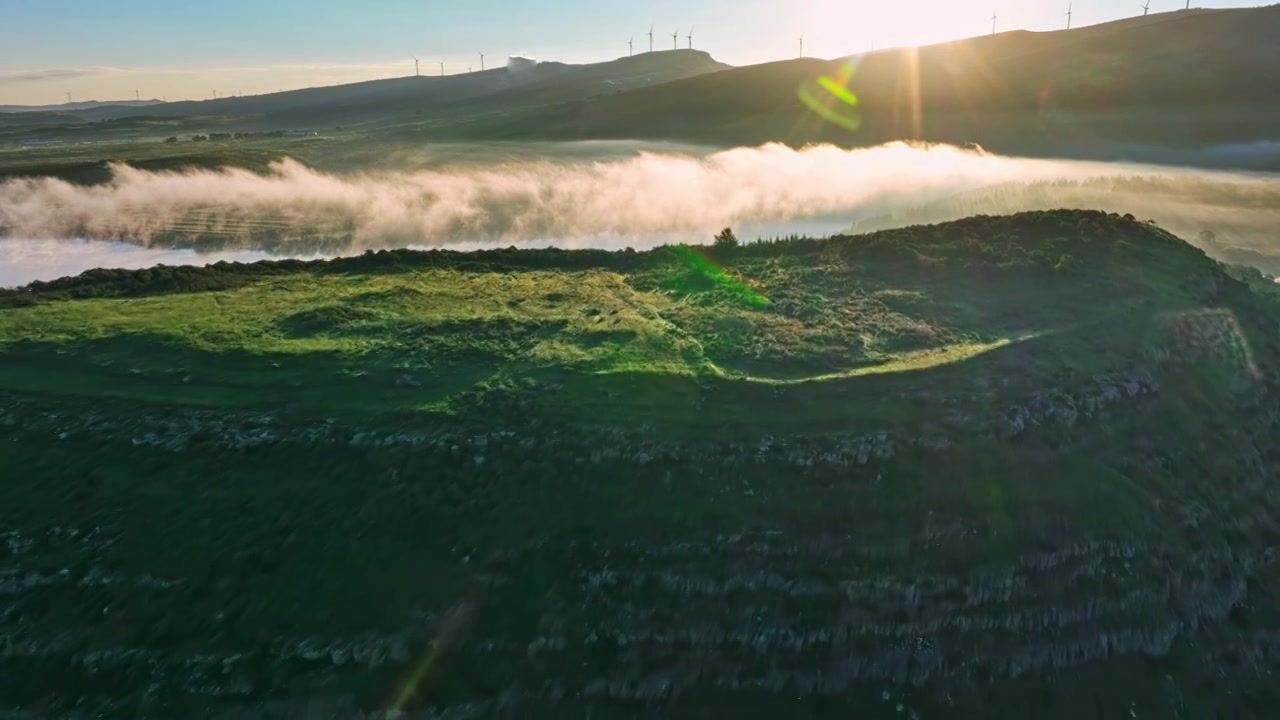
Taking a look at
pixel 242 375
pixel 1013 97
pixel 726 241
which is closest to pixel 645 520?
pixel 242 375

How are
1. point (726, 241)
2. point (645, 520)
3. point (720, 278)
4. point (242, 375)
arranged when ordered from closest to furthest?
point (645, 520)
point (242, 375)
point (720, 278)
point (726, 241)

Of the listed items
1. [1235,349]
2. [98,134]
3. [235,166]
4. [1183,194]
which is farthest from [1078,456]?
[98,134]

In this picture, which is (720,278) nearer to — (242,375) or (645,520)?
(645,520)

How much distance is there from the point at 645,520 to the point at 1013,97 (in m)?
134

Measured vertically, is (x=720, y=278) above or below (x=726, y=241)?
below

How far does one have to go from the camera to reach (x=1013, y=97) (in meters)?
130

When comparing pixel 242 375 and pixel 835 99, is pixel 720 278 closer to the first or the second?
pixel 242 375

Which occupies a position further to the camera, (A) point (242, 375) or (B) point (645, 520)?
(A) point (242, 375)

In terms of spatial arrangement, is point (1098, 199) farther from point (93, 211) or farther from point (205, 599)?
Answer: point (93, 211)

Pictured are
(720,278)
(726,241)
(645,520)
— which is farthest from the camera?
(726,241)

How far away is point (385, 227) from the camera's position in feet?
234

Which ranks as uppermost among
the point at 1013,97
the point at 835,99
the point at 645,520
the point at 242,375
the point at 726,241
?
the point at 835,99

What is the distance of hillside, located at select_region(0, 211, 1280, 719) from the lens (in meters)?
18.5

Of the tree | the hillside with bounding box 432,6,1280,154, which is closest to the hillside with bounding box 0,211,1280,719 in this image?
the tree
